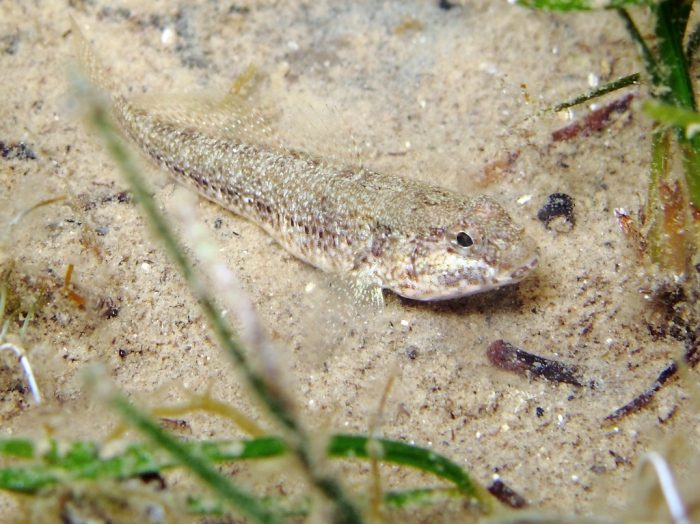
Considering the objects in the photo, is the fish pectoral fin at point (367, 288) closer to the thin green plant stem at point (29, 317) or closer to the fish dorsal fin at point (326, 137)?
the fish dorsal fin at point (326, 137)

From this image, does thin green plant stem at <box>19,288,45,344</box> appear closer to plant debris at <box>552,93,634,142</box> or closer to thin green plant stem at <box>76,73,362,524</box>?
thin green plant stem at <box>76,73,362,524</box>

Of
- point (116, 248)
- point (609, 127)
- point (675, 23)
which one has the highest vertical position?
point (675, 23)

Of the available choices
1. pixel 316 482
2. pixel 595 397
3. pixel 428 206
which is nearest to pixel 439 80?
pixel 428 206

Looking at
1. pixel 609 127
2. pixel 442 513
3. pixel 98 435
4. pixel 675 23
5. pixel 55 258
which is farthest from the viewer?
pixel 609 127

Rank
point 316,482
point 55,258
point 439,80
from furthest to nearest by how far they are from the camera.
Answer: point 439,80 < point 55,258 < point 316,482

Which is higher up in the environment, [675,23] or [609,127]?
[675,23]

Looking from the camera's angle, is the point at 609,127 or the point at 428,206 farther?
the point at 609,127

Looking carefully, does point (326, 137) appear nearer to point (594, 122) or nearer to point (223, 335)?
point (594, 122)

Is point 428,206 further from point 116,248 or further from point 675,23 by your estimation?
point 116,248
